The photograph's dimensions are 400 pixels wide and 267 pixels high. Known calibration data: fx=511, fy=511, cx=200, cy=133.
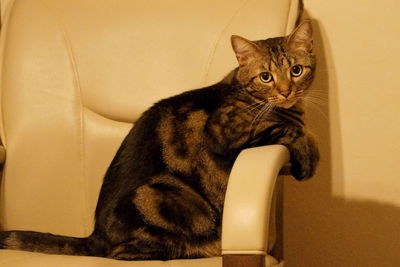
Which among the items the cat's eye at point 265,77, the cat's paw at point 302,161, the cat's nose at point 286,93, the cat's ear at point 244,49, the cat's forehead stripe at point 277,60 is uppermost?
the cat's ear at point 244,49

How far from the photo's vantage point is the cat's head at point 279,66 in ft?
3.87

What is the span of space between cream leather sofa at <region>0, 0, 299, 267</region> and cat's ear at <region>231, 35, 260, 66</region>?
0.55 feet

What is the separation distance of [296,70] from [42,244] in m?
0.70

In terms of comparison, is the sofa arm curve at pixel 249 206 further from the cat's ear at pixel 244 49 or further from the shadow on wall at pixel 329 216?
the shadow on wall at pixel 329 216

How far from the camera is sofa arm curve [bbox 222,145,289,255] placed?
31.1 inches

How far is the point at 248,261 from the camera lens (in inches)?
31.1

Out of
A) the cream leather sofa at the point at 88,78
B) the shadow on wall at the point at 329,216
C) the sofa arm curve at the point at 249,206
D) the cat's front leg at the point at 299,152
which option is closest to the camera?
the sofa arm curve at the point at 249,206

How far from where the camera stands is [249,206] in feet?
2.64

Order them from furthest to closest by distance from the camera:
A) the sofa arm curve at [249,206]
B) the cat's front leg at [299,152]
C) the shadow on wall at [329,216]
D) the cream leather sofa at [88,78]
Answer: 1. the shadow on wall at [329,216]
2. the cream leather sofa at [88,78]
3. the cat's front leg at [299,152]
4. the sofa arm curve at [249,206]

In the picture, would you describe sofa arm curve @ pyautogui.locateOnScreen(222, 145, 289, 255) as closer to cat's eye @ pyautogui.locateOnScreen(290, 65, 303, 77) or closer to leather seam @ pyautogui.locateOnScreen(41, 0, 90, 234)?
cat's eye @ pyautogui.locateOnScreen(290, 65, 303, 77)

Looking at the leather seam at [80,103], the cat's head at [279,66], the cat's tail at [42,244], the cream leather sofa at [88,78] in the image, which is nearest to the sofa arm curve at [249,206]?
the cat's head at [279,66]

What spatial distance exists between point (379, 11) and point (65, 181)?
1059 millimetres

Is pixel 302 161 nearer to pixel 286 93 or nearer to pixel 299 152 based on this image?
pixel 299 152

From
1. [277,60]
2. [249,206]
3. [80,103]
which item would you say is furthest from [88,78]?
[249,206]
